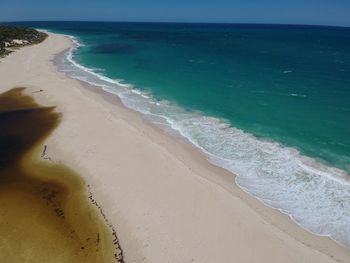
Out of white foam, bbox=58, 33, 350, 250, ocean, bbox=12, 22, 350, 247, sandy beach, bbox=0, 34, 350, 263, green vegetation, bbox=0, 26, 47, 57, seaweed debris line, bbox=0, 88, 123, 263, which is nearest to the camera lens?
sandy beach, bbox=0, 34, 350, 263

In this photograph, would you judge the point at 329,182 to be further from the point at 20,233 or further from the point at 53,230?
the point at 20,233

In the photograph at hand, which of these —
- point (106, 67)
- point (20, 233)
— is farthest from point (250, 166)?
point (106, 67)

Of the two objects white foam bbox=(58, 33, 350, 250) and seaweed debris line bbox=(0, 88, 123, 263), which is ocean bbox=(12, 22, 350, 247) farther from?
seaweed debris line bbox=(0, 88, 123, 263)

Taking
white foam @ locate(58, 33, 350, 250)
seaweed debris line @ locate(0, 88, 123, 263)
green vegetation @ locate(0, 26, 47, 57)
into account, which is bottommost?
seaweed debris line @ locate(0, 88, 123, 263)

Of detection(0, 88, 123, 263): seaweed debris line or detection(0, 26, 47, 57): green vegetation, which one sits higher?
detection(0, 26, 47, 57): green vegetation

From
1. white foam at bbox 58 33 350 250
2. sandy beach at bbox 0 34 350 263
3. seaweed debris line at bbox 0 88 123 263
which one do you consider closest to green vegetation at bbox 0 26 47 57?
sandy beach at bbox 0 34 350 263

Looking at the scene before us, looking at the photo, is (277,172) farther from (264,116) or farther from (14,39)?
(14,39)

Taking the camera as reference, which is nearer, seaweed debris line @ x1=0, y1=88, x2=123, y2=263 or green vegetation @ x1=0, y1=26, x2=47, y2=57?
seaweed debris line @ x1=0, y1=88, x2=123, y2=263
